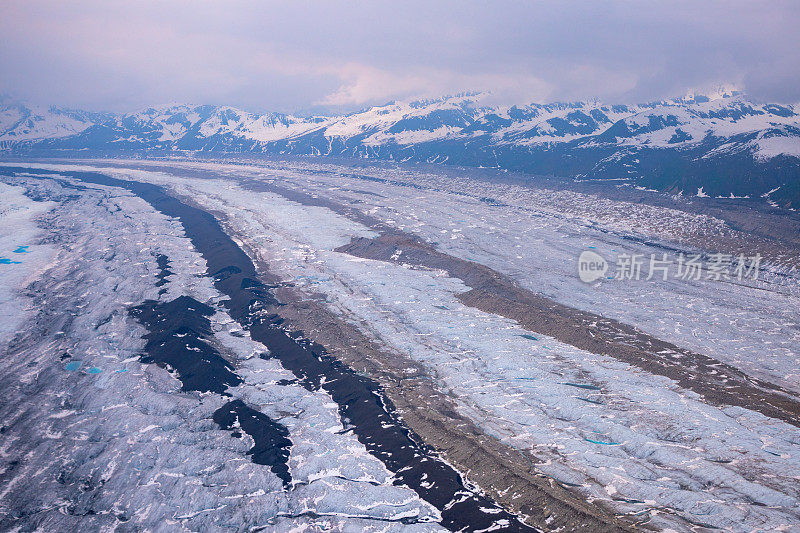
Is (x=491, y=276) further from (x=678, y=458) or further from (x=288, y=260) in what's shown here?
(x=678, y=458)

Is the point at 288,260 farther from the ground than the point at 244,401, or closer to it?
farther from the ground

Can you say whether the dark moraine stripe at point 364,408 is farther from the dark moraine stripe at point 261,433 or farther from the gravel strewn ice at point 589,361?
the dark moraine stripe at point 261,433

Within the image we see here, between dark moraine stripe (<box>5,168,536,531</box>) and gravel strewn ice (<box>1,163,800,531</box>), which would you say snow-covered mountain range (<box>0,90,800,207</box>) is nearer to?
gravel strewn ice (<box>1,163,800,531</box>)

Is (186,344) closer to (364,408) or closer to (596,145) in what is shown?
(364,408)

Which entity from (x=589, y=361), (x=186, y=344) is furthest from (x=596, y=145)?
(x=186, y=344)

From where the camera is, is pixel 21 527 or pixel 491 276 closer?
pixel 21 527

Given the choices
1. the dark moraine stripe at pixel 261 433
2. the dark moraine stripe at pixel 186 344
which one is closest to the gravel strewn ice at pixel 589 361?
the dark moraine stripe at pixel 261 433

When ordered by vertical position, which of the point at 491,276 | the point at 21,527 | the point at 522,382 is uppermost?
the point at 491,276

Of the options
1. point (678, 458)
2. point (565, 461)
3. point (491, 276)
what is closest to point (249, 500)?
point (565, 461)

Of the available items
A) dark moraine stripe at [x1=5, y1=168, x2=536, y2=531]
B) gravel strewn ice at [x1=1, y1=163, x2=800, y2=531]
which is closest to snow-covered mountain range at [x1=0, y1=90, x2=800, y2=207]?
gravel strewn ice at [x1=1, y1=163, x2=800, y2=531]
